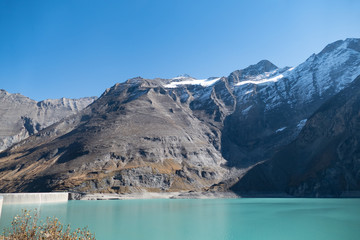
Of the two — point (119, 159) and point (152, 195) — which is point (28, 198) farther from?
point (119, 159)

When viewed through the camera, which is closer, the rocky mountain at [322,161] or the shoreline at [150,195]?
the rocky mountain at [322,161]

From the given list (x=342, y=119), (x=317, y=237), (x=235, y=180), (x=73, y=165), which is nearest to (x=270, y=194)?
(x=235, y=180)

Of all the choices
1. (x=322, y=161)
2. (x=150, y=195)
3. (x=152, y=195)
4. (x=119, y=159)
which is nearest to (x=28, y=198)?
(x=150, y=195)

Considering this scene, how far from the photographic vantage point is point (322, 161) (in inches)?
4919

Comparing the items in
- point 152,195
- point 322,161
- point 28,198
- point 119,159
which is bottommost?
point 152,195

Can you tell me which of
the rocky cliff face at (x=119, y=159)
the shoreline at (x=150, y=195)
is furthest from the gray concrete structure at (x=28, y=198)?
the rocky cliff face at (x=119, y=159)

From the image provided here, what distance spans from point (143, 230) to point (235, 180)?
108 metres

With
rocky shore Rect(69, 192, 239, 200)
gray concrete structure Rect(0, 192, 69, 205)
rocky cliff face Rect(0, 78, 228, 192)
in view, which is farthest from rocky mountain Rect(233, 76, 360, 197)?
gray concrete structure Rect(0, 192, 69, 205)

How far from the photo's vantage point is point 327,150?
12762cm

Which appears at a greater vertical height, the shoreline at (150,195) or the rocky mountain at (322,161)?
the rocky mountain at (322,161)

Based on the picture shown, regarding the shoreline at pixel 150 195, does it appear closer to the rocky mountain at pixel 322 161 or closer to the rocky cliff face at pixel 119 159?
the rocky cliff face at pixel 119 159

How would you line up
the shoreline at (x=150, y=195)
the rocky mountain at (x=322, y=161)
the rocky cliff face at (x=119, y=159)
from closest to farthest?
the rocky mountain at (x=322, y=161) → the shoreline at (x=150, y=195) → the rocky cliff face at (x=119, y=159)

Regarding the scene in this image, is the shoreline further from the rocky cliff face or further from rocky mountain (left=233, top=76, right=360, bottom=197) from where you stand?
rocky mountain (left=233, top=76, right=360, bottom=197)

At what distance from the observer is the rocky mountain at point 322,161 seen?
114250mm
